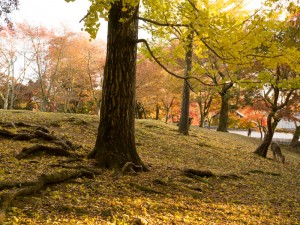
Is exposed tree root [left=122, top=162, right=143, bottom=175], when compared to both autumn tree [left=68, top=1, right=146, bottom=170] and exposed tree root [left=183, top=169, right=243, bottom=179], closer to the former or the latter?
autumn tree [left=68, top=1, right=146, bottom=170]

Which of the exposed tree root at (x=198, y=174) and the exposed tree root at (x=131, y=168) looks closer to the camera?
the exposed tree root at (x=131, y=168)

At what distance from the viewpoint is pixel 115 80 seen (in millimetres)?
5785

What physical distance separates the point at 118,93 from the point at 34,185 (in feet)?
7.95

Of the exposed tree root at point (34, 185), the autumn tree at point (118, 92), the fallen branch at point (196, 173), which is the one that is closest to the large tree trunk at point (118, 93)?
the autumn tree at point (118, 92)

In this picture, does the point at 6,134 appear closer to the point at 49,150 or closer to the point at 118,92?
the point at 49,150

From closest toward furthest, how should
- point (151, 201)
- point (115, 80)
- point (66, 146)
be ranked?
point (151, 201) < point (115, 80) < point (66, 146)

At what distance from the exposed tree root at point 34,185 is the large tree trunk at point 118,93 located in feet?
2.78

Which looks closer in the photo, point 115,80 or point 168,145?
point 115,80

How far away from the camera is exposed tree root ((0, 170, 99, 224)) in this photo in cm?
339

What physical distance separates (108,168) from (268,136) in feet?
32.5

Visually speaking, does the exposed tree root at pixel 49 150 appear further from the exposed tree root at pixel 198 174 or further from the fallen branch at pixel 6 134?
the exposed tree root at pixel 198 174

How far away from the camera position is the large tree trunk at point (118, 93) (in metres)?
5.79

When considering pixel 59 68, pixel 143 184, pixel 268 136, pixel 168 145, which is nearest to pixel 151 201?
pixel 143 184

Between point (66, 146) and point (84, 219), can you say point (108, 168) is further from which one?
point (84, 219)
